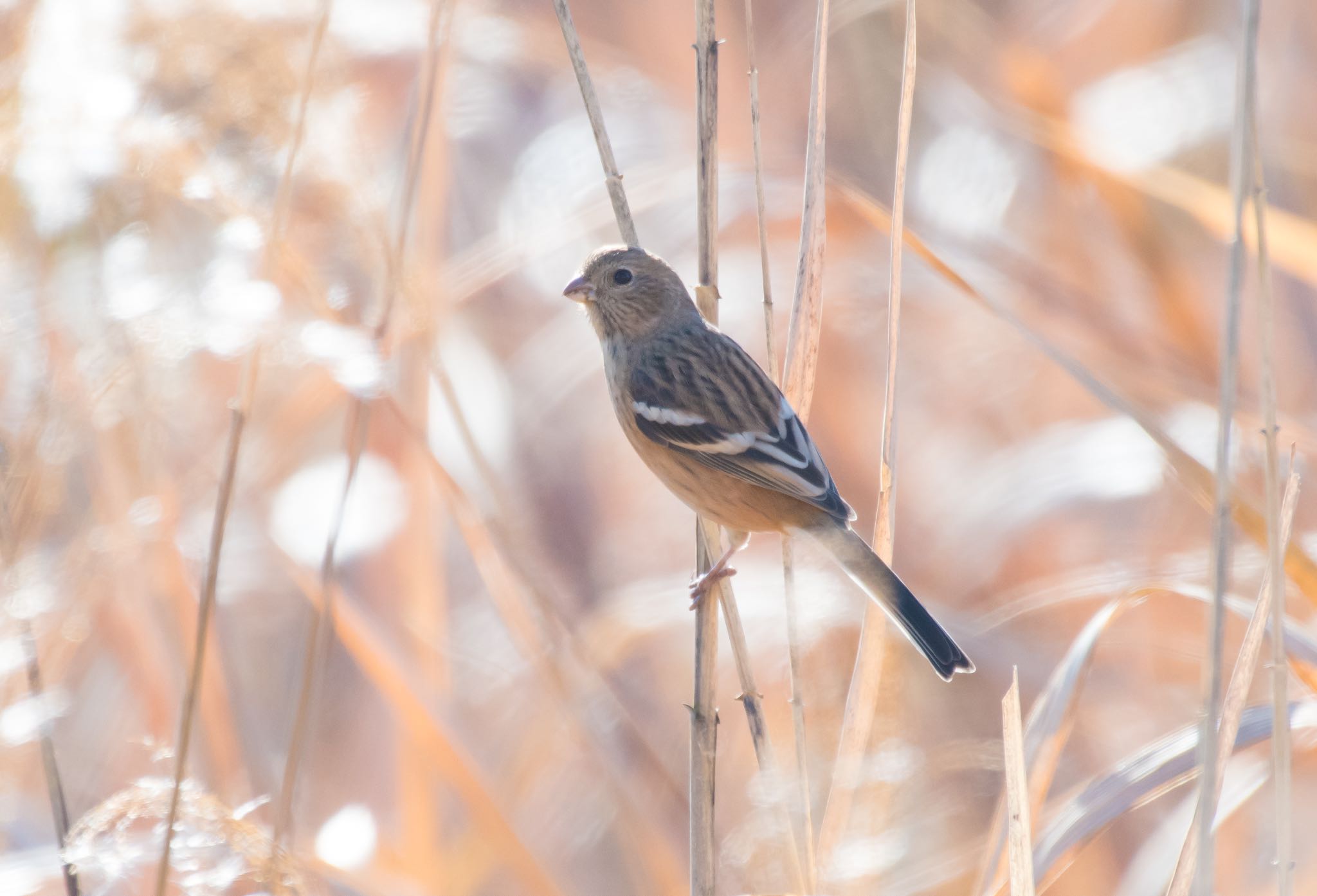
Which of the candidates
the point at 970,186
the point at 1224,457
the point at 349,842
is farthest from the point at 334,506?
the point at 1224,457

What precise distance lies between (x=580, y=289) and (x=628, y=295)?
0.46 ft

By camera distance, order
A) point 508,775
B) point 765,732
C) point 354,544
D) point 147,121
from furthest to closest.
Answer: point 354,544
point 508,775
point 147,121
point 765,732

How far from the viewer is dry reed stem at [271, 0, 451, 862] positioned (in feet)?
6.86

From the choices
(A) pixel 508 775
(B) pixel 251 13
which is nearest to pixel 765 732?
(A) pixel 508 775

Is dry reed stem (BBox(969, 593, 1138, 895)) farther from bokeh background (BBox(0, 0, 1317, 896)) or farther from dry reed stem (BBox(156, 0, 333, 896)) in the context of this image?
dry reed stem (BBox(156, 0, 333, 896))

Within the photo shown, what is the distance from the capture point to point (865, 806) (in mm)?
2664

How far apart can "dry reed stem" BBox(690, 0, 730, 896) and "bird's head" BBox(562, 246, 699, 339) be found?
884 mm

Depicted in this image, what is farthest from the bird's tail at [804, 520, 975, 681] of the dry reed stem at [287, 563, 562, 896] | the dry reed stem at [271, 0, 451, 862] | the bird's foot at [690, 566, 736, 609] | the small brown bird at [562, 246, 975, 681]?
the dry reed stem at [271, 0, 451, 862]

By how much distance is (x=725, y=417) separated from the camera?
3045mm

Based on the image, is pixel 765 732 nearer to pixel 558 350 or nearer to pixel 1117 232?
pixel 558 350

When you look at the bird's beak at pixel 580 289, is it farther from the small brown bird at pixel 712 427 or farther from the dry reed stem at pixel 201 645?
the dry reed stem at pixel 201 645

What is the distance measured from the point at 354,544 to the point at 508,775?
113 centimetres

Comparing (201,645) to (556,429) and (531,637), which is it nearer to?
(531,637)

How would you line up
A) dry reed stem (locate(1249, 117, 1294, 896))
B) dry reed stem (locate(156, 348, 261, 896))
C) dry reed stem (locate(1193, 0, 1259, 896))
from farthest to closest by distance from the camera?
dry reed stem (locate(156, 348, 261, 896)), dry reed stem (locate(1249, 117, 1294, 896)), dry reed stem (locate(1193, 0, 1259, 896))
